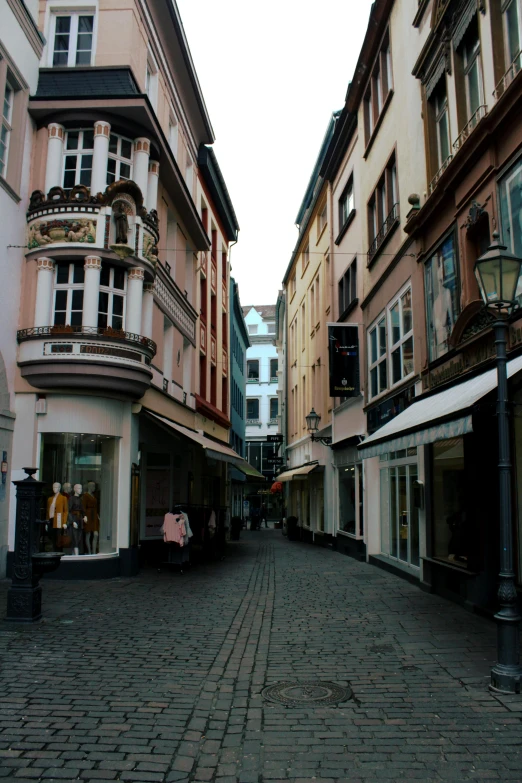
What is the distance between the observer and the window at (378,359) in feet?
56.3

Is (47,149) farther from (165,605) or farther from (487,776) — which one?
(487,776)

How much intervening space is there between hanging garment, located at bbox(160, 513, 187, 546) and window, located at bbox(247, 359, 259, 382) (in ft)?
170

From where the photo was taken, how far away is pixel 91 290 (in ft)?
48.8

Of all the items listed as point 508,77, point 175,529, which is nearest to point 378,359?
point 175,529

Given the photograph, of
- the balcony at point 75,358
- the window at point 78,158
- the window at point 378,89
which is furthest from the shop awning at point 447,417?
the window at point 378,89

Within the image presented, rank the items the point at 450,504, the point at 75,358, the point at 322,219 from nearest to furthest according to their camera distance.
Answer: the point at 450,504, the point at 75,358, the point at 322,219

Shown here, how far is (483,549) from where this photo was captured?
31.3ft

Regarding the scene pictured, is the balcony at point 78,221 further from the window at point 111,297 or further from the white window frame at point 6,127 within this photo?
the white window frame at point 6,127

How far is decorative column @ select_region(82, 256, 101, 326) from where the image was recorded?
14766mm

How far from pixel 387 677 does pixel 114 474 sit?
32.6ft

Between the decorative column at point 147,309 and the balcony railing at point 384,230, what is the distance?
5.91 metres

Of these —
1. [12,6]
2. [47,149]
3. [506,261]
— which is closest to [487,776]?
[506,261]

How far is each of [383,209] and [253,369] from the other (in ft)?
165

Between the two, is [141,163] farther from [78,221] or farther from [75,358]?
[75,358]
